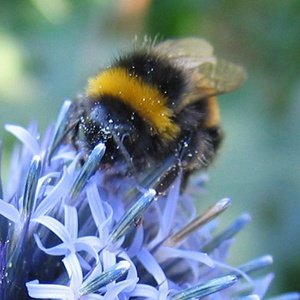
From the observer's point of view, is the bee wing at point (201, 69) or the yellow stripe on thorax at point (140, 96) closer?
the yellow stripe on thorax at point (140, 96)

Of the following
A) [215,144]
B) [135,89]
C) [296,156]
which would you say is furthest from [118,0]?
[135,89]

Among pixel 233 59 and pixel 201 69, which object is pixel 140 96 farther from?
pixel 233 59

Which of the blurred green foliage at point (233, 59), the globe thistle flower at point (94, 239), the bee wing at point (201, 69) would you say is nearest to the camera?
the globe thistle flower at point (94, 239)

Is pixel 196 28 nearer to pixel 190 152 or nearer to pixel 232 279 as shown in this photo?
pixel 190 152

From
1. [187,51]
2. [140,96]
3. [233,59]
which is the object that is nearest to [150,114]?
[140,96]

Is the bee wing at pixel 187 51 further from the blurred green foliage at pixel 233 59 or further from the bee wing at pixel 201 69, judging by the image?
the blurred green foliage at pixel 233 59

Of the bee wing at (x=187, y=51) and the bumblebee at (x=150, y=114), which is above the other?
the bee wing at (x=187, y=51)

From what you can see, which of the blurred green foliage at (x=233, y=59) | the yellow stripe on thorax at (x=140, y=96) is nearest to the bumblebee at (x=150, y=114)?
the yellow stripe on thorax at (x=140, y=96)
